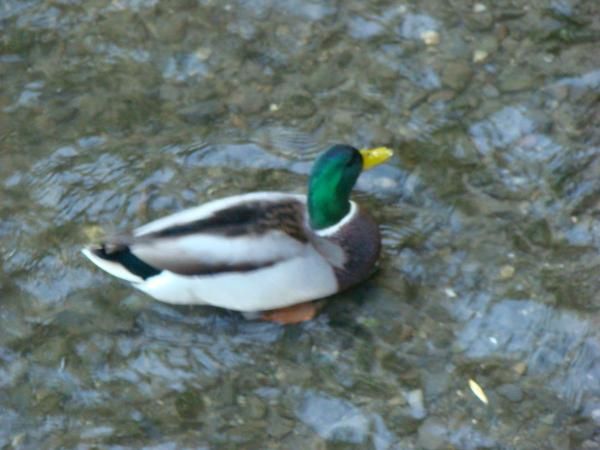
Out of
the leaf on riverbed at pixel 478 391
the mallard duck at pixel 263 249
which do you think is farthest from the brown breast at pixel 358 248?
the leaf on riverbed at pixel 478 391

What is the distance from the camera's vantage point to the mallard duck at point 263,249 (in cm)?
427

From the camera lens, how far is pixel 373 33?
5641 millimetres

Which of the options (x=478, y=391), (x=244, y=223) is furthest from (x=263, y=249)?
(x=478, y=391)

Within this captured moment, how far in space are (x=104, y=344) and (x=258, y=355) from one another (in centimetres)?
63

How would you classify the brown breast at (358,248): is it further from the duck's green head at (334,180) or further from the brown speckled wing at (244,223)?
the brown speckled wing at (244,223)

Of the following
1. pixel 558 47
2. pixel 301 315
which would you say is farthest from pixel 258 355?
pixel 558 47

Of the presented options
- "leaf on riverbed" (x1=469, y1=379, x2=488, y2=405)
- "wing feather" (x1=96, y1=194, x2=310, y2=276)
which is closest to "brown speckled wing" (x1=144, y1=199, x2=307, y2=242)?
"wing feather" (x1=96, y1=194, x2=310, y2=276)

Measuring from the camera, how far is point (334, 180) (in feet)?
14.6

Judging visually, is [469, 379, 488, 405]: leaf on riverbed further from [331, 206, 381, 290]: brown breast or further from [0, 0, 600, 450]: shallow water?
[331, 206, 381, 290]: brown breast

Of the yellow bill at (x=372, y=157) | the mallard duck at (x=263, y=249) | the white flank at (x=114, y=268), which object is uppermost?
the yellow bill at (x=372, y=157)

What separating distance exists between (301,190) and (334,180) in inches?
23.8

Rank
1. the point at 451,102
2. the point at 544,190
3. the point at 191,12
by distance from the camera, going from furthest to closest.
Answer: the point at 191,12 → the point at 451,102 → the point at 544,190

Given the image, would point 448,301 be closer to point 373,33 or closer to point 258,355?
point 258,355

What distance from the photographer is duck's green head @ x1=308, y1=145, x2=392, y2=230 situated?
4395mm
